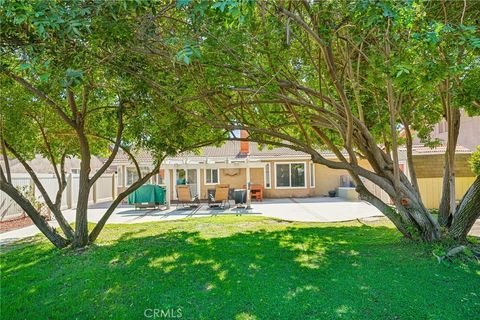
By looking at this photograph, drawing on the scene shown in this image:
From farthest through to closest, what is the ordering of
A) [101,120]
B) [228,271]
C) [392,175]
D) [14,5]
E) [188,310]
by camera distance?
1. [101,120]
2. [392,175]
3. [228,271]
4. [188,310]
5. [14,5]

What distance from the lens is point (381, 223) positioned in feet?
34.1

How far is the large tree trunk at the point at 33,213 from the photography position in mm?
6816

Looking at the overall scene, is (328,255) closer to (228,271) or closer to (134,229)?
(228,271)

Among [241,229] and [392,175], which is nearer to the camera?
[392,175]

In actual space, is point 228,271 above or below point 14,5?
below

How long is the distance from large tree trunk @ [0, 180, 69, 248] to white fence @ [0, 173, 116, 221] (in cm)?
606

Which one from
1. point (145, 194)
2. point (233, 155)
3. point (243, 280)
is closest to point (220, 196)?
point (145, 194)

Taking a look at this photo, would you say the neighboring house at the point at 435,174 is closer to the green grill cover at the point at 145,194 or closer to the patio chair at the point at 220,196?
the patio chair at the point at 220,196

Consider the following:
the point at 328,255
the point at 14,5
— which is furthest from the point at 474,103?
the point at 14,5

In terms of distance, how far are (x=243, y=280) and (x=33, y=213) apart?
517cm

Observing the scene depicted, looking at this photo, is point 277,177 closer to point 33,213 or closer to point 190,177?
point 190,177

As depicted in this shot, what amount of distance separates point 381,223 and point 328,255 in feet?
16.3

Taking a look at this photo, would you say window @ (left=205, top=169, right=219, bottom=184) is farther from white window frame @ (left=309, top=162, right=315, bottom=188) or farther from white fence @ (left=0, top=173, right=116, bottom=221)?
white window frame @ (left=309, top=162, right=315, bottom=188)

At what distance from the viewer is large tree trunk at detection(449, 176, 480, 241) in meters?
6.27
